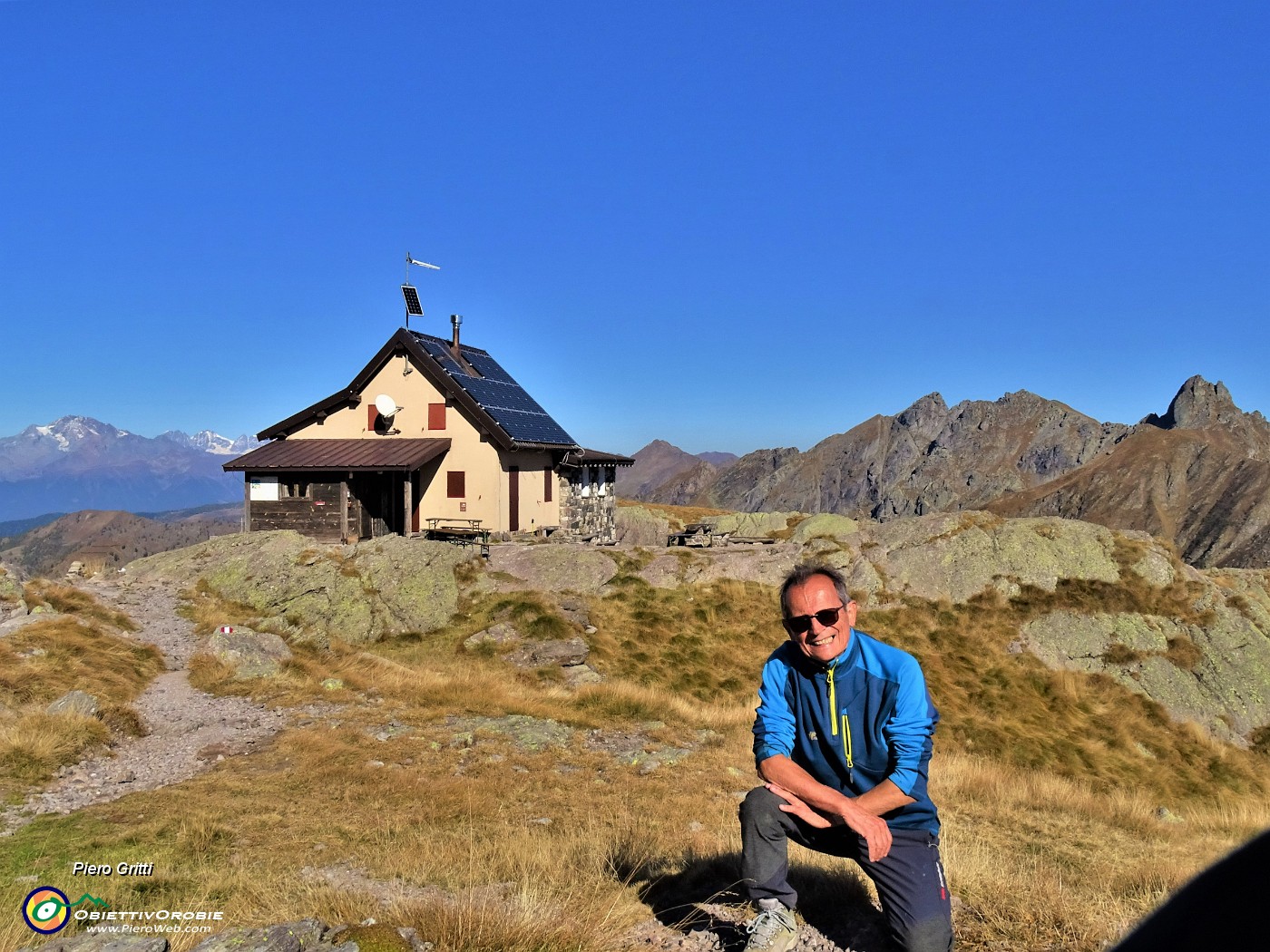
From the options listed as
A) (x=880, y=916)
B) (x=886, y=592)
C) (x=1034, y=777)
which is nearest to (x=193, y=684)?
(x=880, y=916)

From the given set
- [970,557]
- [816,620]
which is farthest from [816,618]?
[970,557]

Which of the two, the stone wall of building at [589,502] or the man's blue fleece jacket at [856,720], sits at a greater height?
the stone wall of building at [589,502]

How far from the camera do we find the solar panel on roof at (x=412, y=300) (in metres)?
36.2

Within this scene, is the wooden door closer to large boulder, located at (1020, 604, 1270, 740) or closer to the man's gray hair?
large boulder, located at (1020, 604, 1270, 740)

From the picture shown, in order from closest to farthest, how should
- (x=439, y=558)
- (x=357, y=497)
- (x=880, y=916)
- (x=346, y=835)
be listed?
(x=880, y=916), (x=346, y=835), (x=439, y=558), (x=357, y=497)

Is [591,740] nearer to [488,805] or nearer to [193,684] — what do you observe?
[488,805]

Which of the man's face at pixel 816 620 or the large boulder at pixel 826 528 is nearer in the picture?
the man's face at pixel 816 620

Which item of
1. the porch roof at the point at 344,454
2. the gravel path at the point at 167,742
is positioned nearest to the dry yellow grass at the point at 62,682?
the gravel path at the point at 167,742

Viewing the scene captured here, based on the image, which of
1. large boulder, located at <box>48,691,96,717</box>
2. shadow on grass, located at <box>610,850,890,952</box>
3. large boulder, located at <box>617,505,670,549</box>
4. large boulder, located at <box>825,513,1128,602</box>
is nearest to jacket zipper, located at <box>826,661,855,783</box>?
shadow on grass, located at <box>610,850,890,952</box>

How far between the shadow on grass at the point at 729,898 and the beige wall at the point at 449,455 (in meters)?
26.0

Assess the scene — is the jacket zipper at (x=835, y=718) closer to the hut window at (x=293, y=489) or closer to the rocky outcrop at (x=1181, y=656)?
the rocky outcrop at (x=1181, y=656)

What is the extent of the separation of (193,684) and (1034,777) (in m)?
16.1

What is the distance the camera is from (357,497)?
31.9m

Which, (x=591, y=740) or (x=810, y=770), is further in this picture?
(x=591, y=740)
